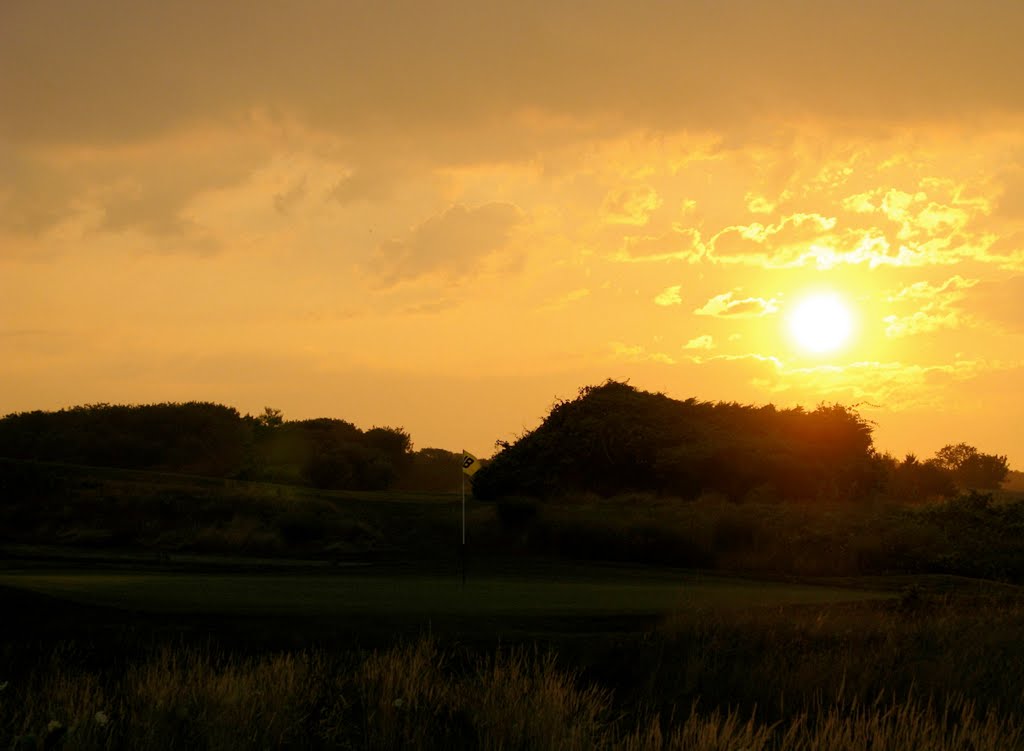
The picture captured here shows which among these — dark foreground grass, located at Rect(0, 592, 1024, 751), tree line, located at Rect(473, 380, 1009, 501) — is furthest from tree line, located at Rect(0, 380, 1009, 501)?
dark foreground grass, located at Rect(0, 592, 1024, 751)

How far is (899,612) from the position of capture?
19.1 metres

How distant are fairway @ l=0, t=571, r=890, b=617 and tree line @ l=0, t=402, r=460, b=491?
1530 inches

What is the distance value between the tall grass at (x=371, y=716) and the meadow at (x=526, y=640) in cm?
4

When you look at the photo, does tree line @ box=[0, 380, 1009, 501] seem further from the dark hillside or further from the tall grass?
the tall grass

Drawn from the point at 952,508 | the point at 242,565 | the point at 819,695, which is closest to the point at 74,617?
the point at 819,695

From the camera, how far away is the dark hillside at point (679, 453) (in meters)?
44.5

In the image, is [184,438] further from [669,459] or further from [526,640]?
[526,640]

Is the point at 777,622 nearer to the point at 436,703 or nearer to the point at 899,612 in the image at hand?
the point at 899,612

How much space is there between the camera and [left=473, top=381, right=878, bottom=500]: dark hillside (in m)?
44.5

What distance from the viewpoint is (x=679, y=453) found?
44.7m

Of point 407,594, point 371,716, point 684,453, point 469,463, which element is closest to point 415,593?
point 407,594

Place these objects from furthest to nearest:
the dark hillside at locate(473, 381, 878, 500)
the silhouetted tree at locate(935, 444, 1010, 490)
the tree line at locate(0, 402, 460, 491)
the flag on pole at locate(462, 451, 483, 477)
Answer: the silhouetted tree at locate(935, 444, 1010, 490)
the tree line at locate(0, 402, 460, 491)
the dark hillside at locate(473, 381, 878, 500)
the flag on pole at locate(462, 451, 483, 477)

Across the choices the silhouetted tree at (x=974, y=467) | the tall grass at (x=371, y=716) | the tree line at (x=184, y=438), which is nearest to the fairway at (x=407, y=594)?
the tall grass at (x=371, y=716)

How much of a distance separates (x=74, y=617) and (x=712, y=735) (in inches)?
356
